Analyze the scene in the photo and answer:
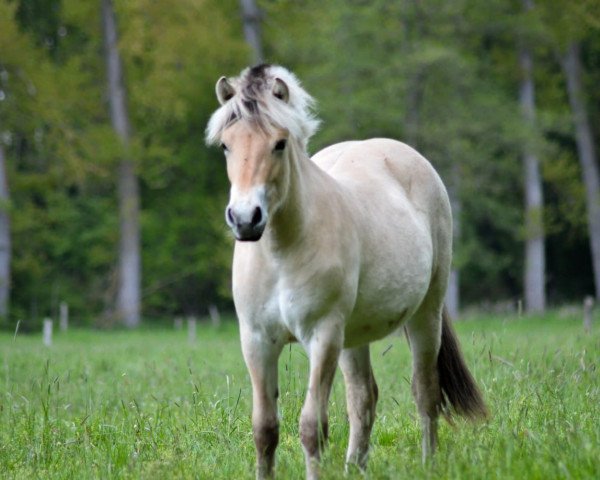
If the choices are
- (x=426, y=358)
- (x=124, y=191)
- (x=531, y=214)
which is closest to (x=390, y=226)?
Result: (x=426, y=358)

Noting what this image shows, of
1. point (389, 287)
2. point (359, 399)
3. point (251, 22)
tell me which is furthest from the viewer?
point (251, 22)

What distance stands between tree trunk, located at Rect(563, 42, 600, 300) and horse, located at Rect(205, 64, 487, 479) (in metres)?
26.0

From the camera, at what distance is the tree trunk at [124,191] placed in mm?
28625

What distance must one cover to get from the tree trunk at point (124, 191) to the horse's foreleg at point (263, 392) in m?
23.4

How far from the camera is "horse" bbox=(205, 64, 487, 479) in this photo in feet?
15.4

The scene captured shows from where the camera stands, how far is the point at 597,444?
4.56 m

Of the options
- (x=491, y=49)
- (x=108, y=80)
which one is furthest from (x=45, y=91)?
(x=491, y=49)

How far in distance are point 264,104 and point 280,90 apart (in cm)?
20

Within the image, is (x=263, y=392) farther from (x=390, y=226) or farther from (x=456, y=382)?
(x=456, y=382)

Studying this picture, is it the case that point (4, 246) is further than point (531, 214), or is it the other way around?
point (531, 214)

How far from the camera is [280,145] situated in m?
4.74

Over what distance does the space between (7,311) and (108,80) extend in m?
7.52

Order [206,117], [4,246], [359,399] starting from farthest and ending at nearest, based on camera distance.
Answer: [206,117], [4,246], [359,399]

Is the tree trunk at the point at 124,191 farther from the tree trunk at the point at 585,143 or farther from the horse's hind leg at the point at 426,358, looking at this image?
the horse's hind leg at the point at 426,358
